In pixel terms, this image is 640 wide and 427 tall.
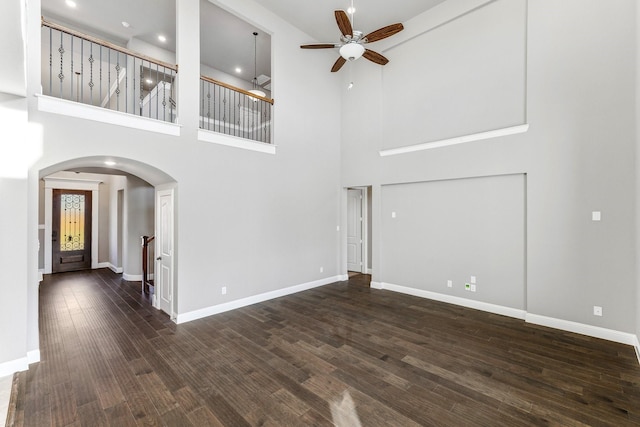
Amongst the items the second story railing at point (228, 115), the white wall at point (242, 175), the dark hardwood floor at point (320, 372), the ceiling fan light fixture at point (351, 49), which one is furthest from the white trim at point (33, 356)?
the ceiling fan light fixture at point (351, 49)

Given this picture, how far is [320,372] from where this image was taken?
9.62 feet

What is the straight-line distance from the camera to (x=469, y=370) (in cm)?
295

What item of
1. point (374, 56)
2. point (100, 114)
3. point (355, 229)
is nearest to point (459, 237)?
point (355, 229)

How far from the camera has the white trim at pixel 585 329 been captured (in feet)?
11.6

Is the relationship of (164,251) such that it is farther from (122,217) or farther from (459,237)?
(459,237)

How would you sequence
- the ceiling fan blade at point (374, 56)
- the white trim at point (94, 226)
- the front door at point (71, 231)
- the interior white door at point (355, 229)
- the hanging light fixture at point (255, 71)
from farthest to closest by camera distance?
1. the white trim at point (94, 226)
2. the interior white door at point (355, 229)
3. the front door at point (71, 231)
4. the hanging light fixture at point (255, 71)
5. the ceiling fan blade at point (374, 56)

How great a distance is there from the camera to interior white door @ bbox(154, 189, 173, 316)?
4480mm

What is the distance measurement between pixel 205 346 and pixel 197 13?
4.83 metres

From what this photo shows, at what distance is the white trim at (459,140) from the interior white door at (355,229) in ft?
6.71

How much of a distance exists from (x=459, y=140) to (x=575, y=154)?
5.20ft

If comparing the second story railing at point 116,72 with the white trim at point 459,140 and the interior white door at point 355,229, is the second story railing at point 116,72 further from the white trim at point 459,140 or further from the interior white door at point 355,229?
the interior white door at point 355,229

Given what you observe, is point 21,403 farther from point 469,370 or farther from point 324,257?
point 324,257

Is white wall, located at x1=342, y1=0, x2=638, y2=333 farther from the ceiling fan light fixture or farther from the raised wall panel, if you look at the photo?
the ceiling fan light fixture

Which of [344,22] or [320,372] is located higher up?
[344,22]
